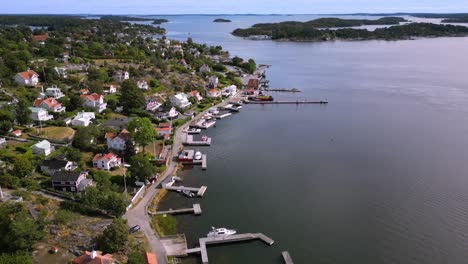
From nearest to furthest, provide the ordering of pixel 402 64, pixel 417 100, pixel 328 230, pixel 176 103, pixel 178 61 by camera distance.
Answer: pixel 328 230, pixel 176 103, pixel 417 100, pixel 178 61, pixel 402 64

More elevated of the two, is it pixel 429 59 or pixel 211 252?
pixel 429 59

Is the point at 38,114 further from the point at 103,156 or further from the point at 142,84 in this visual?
the point at 142,84

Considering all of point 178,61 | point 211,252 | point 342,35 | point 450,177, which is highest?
point 342,35

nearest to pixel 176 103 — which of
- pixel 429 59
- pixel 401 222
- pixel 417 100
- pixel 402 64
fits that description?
pixel 401 222

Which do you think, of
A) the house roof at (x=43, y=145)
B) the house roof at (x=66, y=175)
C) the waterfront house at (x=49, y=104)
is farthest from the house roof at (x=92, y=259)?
the waterfront house at (x=49, y=104)

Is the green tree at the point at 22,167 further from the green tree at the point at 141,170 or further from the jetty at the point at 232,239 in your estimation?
the jetty at the point at 232,239

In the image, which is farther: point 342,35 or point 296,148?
point 342,35

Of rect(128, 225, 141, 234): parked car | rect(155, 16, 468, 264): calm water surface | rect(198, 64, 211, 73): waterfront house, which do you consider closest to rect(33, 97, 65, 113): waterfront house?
rect(155, 16, 468, 264): calm water surface

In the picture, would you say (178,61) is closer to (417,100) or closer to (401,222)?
(417,100)
